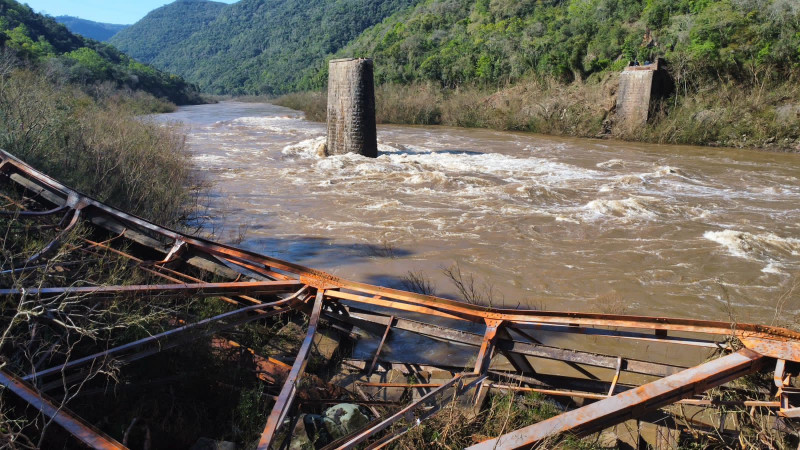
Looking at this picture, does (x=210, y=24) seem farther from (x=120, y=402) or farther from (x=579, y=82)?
(x=120, y=402)

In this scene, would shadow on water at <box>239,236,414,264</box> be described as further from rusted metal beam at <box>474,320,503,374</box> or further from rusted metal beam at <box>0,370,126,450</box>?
rusted metal beam at <box>0,370,126,450</box>

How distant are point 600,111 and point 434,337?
19.9 meters

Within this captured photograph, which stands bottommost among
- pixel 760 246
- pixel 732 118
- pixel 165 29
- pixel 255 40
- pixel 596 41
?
pixel 760 246

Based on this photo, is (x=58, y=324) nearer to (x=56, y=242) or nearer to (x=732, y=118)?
(x=56, y=242)

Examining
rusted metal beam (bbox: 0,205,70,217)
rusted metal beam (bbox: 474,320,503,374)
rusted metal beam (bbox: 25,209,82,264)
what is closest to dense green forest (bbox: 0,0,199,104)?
rusted metal beam (bbox: 0,205,70,217)

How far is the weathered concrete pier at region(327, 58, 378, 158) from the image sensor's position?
48.9 feet

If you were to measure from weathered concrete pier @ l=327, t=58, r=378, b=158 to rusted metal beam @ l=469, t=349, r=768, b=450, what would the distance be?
1323cm

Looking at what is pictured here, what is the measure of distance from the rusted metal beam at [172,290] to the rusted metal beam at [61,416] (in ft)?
1.81

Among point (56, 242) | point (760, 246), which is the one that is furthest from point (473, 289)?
point (760, 246)

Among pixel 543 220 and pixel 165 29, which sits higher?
pixel 165 29

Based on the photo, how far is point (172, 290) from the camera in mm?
3686

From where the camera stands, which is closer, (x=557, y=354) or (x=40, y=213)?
(x=557, y=354)

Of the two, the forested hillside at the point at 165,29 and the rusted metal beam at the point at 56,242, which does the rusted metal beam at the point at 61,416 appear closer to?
the rusted metal beam at the point at 56,242

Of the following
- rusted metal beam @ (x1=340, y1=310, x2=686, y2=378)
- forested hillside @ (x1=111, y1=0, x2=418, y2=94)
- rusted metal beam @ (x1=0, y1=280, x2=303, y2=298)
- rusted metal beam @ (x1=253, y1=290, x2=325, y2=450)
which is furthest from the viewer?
forested hillside @ (x1=111, y1=0, x2=418, y2=94)
